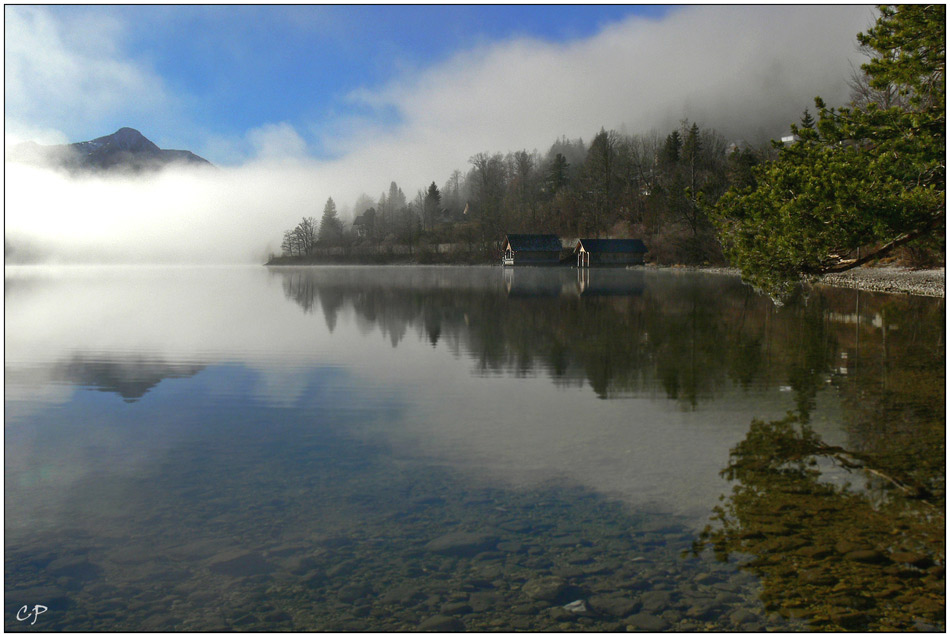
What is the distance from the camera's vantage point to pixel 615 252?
4072 inches

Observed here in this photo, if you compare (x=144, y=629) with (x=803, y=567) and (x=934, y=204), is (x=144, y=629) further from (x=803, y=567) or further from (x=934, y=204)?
(x=934, y=204)

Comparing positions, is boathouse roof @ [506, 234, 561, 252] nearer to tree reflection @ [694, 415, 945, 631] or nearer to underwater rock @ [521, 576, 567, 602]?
tree reflection @ [694, 415, 945, 631]

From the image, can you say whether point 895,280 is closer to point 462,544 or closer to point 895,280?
A: point 895,280

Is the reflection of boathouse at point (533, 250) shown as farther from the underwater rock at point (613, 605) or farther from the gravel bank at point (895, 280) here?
the underwater rock at point (613, 605)

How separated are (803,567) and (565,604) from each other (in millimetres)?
2150

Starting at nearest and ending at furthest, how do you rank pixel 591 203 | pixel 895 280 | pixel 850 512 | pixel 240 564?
pixel 240 564
pixel 850 512
pixel 895 280
pixel 591 203

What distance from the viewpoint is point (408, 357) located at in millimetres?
18219

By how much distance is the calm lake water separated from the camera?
5.50m

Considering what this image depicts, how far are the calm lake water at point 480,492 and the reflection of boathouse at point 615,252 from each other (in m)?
87.0

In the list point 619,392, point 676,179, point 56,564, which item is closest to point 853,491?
point 619,392

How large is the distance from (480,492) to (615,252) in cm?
9869

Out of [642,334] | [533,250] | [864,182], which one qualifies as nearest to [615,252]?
[533,250]

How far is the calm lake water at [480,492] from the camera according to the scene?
18.1 feet

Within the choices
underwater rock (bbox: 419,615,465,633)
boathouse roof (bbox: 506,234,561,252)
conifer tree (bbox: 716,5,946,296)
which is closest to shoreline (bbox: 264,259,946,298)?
conifer tree (bbox: 716,5,946,296)
